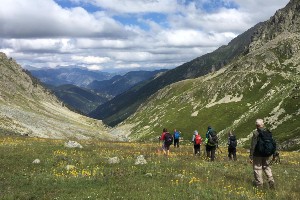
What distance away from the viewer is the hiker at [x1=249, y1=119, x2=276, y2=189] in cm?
1717

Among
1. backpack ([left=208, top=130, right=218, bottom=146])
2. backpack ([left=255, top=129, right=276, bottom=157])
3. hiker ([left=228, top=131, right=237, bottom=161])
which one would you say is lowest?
hiker ([left=228, top=131, right=237, bottom=161])

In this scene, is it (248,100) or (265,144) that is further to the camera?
(248,100)

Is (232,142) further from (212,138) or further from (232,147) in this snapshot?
(212,138)

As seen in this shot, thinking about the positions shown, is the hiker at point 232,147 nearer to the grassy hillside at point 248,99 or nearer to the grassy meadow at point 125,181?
the grassy meadow at point 125,181

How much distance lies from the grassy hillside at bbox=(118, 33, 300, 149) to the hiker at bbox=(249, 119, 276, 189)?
314 feet

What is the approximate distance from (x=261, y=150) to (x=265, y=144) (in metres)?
0.33

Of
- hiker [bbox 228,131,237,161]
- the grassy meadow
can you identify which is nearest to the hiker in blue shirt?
hiker [bbox 228,131,237,161]

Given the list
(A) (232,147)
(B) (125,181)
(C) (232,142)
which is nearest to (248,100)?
(C) (232,142)

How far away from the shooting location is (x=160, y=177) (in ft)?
66.2

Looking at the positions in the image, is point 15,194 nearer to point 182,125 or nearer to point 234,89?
point 182,125

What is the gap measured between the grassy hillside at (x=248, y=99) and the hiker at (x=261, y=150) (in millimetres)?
95797

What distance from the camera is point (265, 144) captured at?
675 inches

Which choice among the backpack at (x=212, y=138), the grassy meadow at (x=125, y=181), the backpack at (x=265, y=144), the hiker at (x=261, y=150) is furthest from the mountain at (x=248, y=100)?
the backpack at (x=265, y=144)

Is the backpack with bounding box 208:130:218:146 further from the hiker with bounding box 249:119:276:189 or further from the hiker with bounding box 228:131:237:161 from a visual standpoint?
the hiker with bounding box 249:119:276:189
